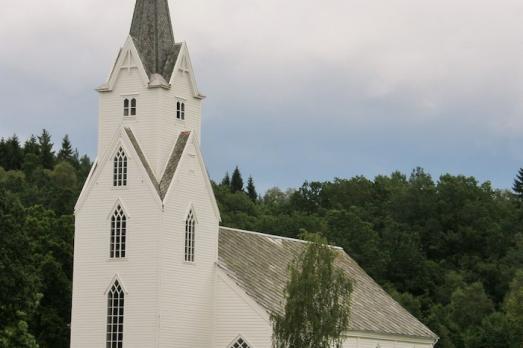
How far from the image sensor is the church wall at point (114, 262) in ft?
187

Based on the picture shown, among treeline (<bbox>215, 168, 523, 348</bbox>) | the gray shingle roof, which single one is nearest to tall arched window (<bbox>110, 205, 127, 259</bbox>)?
the gray shingle roof

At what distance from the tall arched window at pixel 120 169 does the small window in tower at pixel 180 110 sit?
351 cm

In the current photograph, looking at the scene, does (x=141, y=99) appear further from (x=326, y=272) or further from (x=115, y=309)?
(x=326, y=272)

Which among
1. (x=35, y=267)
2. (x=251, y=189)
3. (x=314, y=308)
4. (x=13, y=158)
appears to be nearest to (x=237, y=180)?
(x=251, y=189)

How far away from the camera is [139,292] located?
57.2 meters

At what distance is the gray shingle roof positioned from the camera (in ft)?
190

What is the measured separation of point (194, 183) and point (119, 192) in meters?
3.78

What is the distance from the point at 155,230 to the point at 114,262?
282 cm

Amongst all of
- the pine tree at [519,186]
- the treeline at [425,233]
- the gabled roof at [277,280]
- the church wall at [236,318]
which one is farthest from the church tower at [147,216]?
the pine tree at [519,186]

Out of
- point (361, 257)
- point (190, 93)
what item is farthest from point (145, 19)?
point (361, 257)

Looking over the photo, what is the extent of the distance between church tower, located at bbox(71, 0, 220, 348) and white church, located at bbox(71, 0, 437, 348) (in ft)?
0.16

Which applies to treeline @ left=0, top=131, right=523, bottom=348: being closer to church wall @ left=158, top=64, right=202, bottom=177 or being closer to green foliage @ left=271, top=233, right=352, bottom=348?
church wall @ left=158, top=64, right=202, bottom=177

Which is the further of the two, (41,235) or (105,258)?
(41,235)

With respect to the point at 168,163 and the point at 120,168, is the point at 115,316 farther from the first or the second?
→ the point at 168,163
